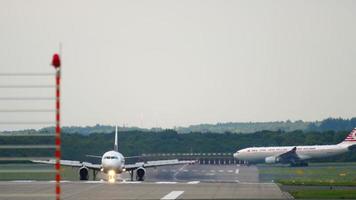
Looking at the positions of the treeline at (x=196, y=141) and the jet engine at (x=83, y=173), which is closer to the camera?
the jet engine at (x=83, y=173)

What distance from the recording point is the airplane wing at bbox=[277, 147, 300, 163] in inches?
4309

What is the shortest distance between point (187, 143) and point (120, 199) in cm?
9951

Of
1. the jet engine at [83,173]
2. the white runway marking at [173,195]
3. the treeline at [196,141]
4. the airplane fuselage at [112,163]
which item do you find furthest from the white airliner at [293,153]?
the white runway marking at [173,195]

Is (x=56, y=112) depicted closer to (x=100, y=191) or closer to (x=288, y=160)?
(x=100, y=191)

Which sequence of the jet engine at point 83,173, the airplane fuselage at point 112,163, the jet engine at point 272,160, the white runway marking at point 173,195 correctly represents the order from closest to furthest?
1. the white runway marking at point 173,195
2. the jet engine at point 83,173
3. the airplane fuselage at point 112,163
4. the jet engine at point 272,160

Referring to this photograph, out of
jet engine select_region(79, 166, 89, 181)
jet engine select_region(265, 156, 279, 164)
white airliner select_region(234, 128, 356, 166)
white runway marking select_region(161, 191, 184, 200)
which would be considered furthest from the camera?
white airliner select_region(234, 128, 356, 166)

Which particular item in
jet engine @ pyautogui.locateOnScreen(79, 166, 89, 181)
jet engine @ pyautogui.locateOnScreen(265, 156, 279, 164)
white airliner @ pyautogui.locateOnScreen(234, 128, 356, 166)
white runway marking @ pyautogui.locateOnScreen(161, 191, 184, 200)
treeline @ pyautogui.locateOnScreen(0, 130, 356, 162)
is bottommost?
white runway marking @ pyautogui.locateOnScreen(161, 191, 184, 200)

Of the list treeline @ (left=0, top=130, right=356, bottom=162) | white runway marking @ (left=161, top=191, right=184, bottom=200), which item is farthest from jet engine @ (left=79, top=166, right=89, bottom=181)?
white runway marking @ (left=161, top=191, right=184, bottom=200)

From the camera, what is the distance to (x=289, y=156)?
110m

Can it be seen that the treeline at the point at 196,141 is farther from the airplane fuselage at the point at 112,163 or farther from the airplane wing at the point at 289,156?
the airplane fuselage at the point at 112,163

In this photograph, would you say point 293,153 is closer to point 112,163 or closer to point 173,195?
point 112,163

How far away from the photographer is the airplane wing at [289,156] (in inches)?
4309

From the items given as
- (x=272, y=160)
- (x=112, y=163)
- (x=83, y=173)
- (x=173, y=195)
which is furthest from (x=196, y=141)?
(x=173, y=195)

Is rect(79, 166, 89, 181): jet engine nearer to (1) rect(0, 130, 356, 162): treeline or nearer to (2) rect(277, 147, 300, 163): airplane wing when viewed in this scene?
(1) rect(0, 130, 356, 162): treeline
